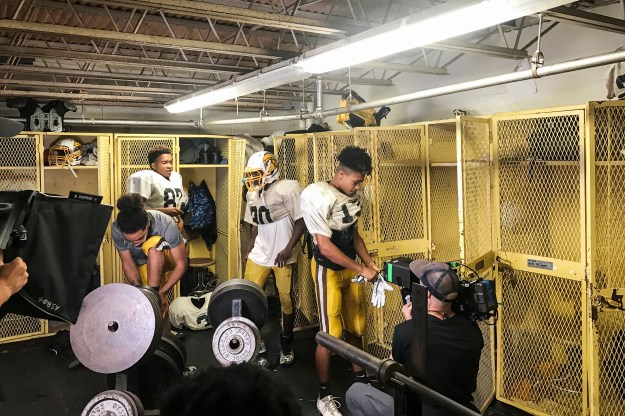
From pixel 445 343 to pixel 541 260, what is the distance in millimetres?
1503

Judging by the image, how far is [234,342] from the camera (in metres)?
3.33

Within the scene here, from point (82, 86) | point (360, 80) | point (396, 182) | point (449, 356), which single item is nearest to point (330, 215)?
point (396, 182)

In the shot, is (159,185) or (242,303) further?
(159,185)

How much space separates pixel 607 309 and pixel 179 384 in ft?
10.1

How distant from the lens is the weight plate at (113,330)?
286cm

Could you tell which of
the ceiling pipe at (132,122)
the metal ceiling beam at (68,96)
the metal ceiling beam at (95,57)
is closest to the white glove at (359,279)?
the metal ceiling beam at (95,57)

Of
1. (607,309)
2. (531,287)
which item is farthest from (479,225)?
(607,309)

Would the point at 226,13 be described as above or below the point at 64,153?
above

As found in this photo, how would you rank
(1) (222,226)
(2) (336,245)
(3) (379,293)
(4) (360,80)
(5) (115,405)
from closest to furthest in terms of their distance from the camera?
(5) (115,405)
(3) (379,293)
(2) (336,245)
(4) (360,80)
(1) (222,226)

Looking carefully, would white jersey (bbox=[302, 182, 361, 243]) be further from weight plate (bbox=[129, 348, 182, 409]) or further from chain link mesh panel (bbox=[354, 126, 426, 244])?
weight plate (bbox=[129, 348, 182, 409])

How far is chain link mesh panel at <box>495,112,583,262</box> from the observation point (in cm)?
349

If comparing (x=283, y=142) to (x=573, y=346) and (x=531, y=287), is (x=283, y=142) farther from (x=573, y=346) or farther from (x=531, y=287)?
(x=573, y=346)

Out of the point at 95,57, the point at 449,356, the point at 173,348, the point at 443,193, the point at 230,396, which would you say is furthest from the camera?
the point at 95,57

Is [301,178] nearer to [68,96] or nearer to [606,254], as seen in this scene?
[606,254]
